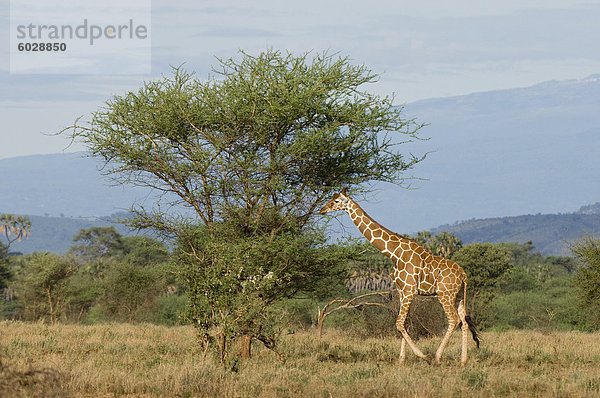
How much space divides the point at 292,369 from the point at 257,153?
6590 millimetres

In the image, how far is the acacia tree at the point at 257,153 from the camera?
19.2 meters

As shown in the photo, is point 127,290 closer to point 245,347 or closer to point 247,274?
point 245,347

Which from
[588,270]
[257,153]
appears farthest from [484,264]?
[257,153]

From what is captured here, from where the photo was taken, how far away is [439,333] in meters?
27.5

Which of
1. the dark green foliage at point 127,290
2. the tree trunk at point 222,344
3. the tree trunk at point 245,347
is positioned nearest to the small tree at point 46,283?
the dark green foliage at point 127,290

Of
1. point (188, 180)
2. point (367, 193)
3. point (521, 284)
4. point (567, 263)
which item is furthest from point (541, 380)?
point (567, 263)

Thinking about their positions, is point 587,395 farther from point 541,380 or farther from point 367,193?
point 367,193

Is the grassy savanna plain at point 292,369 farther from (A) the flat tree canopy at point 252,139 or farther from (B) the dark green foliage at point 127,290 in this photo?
(B) the dark green foliage at point 127,290

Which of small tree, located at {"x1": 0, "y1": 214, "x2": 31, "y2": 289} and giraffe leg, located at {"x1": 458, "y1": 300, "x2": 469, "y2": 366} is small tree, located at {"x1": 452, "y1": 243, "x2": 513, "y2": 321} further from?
giraffe leg, located at {"x1": 458, "y1": 300, "x2": 469, "y2": 366}

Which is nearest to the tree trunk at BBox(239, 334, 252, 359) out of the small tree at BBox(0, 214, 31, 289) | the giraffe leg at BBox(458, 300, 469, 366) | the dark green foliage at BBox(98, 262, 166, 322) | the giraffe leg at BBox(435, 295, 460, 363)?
the giraffe leg at BBox(435, 295, 460, 363)

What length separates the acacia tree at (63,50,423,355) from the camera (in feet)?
62.9

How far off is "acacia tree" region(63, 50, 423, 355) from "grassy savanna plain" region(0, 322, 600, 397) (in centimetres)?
261

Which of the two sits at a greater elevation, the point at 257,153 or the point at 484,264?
the point at 257,153

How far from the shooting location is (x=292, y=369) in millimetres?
15781
